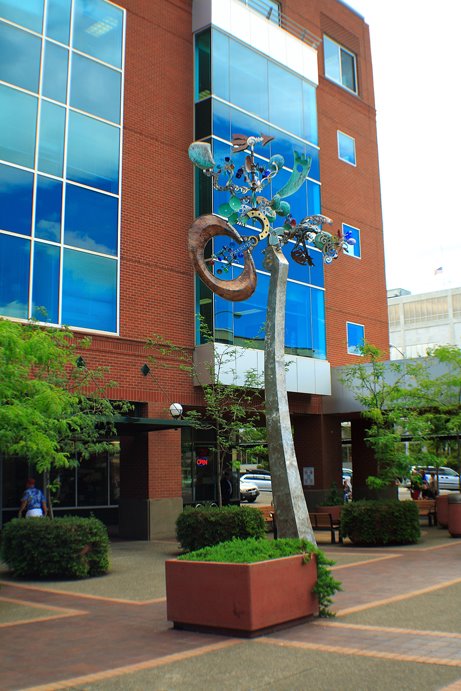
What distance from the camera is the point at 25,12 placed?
19391mm

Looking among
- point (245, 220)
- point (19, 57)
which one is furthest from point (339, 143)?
point (245, 220)

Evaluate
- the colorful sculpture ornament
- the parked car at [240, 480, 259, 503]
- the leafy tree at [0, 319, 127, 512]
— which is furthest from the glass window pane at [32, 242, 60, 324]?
the parked car at [240, 480, 259, 503]

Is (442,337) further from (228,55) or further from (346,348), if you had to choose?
(228,55)

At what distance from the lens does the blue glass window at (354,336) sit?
28500 mm

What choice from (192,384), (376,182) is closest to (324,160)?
(376,182)

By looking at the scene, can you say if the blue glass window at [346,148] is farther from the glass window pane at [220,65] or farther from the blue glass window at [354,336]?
the glass window pane at [220,65]

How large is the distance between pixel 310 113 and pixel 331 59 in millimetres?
5652

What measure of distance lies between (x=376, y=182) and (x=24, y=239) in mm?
17945

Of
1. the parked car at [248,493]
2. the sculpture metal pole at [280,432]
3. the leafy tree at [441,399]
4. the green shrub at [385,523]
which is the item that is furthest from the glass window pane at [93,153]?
the parked car at [248,493]

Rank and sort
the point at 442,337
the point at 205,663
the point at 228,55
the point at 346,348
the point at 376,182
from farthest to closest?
the point at 442,337
the point at 376,182
the point at 346,348
the point at 228,55
the point at 205,663

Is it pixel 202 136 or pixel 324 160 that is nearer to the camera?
pixel 202 136

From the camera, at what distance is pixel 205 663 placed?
732 cm

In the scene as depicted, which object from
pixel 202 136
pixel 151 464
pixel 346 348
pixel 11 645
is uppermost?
pixel 202 136

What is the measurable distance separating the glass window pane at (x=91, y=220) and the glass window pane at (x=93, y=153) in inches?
14.1
